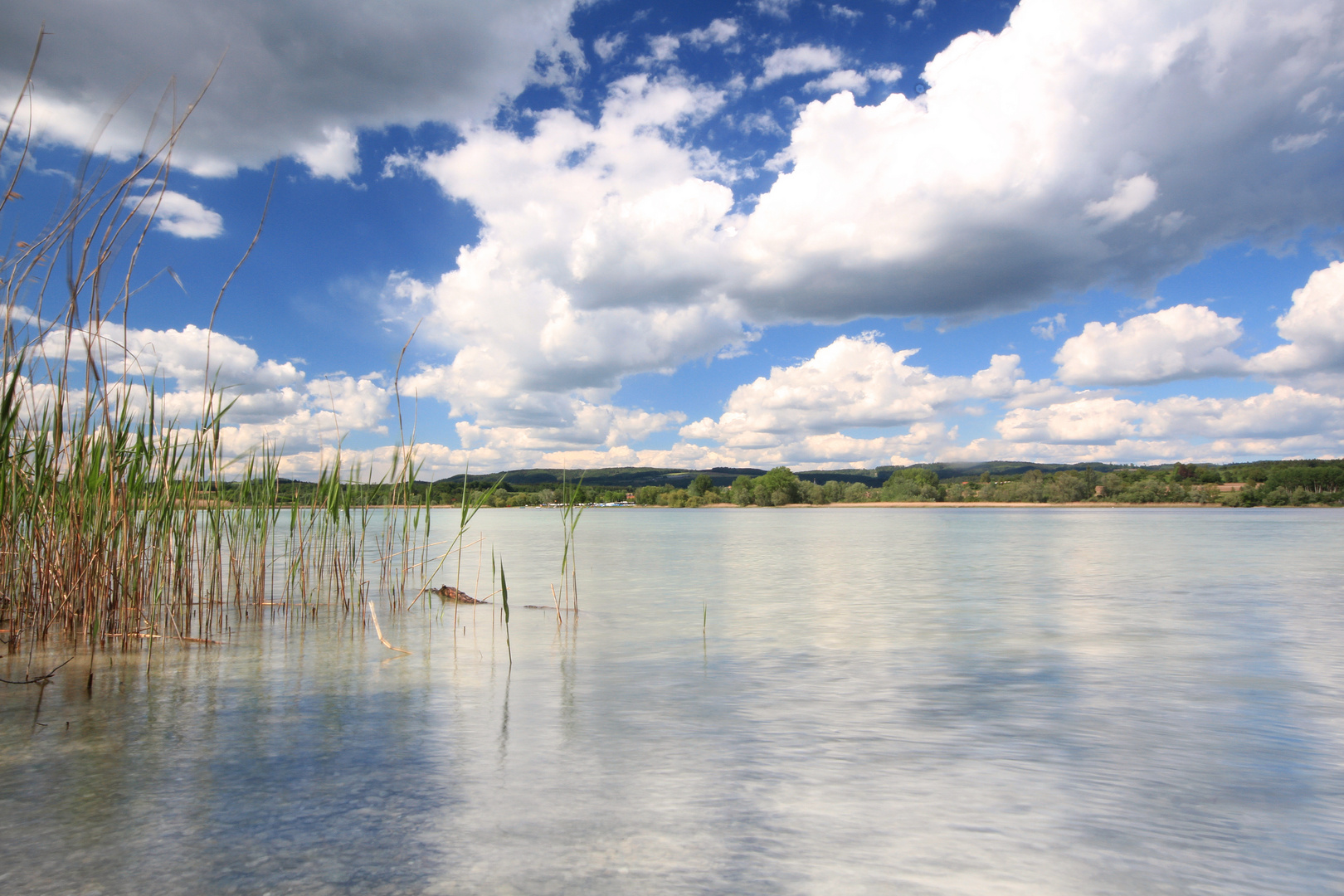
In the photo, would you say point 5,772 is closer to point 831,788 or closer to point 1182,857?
point 831,788

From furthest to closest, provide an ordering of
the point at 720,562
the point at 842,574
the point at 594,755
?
1. the point at 720,562
2. the point at 842,574
3. the point at 594,755

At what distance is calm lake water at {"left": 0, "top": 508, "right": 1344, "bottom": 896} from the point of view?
288 centimetres

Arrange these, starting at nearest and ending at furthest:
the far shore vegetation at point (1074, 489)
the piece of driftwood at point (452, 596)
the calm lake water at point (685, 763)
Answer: the calm lake water at point (685, 763) → the piece of driftwood at point (452, 596) → the far shore vegetation at point (1074, 489)

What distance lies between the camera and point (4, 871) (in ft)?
8.94

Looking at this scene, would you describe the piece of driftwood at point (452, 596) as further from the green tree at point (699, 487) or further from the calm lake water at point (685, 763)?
the green tree at point (699, 487)

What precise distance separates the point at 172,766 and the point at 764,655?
16.9 ft

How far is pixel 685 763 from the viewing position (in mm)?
4117

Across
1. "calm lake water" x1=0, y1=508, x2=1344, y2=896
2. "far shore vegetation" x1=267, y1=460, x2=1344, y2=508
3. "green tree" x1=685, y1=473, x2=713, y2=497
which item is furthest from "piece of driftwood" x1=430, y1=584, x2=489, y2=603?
"green tree" x1=685, y1=473, x2=713, y2=497

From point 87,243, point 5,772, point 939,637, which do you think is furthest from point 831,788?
point 87,243

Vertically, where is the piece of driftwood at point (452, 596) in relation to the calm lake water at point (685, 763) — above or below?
below

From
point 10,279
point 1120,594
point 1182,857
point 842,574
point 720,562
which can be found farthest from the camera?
point 720,562

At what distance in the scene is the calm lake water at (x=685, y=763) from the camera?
2.88m

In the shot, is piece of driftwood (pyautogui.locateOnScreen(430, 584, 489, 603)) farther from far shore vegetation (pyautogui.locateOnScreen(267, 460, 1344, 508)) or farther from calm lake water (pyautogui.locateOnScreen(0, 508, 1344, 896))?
far shore vegetation (pyautogui.locateOnScreen(267, 460, 1344, 508))

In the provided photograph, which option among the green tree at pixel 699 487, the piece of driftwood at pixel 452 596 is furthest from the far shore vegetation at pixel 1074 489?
the piece of driftwood at pixel 452 596
